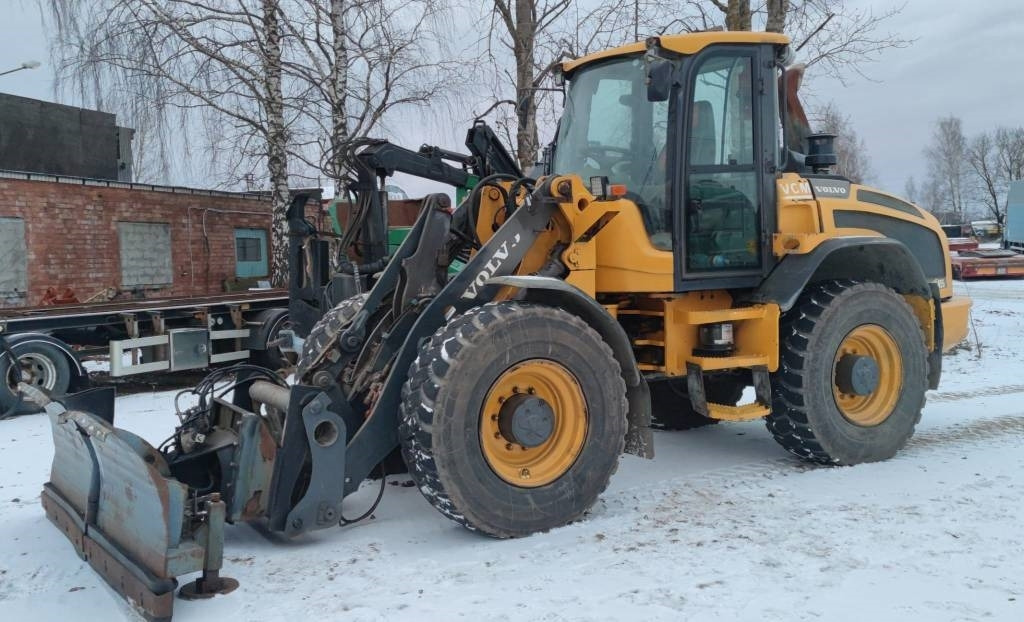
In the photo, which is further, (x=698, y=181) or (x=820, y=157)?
(x=820, y=157)

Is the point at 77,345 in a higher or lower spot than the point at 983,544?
higher

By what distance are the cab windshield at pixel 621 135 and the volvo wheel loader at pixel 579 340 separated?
15 mm

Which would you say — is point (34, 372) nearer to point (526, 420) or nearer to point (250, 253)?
point (526, 420)

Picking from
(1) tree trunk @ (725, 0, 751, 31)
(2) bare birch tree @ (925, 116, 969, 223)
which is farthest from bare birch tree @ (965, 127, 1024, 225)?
(1) tree trunk @ (725, 0, 751, 31)

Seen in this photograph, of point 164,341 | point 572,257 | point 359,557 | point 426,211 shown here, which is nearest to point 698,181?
point 572,257

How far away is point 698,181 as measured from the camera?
5.34m

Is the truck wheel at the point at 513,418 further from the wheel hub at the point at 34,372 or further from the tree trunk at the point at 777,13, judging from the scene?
the tree trunk at the point at 777,13

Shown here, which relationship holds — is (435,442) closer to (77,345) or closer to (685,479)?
(685,479)

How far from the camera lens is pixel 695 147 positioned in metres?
5.33

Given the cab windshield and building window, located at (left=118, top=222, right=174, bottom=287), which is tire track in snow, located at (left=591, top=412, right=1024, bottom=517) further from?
building window, located at (left=118, top=222, right=174, bottom=287)

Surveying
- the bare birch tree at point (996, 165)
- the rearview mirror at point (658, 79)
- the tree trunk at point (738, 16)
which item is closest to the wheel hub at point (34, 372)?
the rearview mirror at point (658, 79)

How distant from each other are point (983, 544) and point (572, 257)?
101 inches

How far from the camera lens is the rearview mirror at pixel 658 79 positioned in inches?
189

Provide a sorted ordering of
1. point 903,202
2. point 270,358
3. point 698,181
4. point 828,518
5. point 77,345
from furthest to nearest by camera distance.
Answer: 1. point 270,358
2. point 77,345
3. point 903,202
4. point 698,181
5. point 828,518
